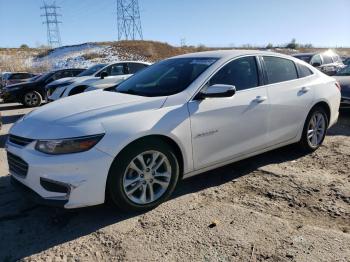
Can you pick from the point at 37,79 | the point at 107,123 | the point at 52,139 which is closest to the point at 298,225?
the point at 107,123

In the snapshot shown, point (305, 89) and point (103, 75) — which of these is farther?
point (103, 75)

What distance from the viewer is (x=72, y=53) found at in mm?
45188

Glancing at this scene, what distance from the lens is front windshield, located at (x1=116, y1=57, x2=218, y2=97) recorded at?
14.4 ft

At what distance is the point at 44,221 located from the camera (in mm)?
3836

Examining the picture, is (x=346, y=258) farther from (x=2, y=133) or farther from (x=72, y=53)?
(x=72, y=53)

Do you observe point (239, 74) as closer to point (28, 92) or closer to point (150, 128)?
point (150, 128)

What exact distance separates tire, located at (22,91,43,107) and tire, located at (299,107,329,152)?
36.6 ft

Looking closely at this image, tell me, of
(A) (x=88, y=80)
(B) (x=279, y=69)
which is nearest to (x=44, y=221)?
(B) (x=279, y=69)

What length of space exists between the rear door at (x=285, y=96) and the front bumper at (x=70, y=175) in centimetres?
244

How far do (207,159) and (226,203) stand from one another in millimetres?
531

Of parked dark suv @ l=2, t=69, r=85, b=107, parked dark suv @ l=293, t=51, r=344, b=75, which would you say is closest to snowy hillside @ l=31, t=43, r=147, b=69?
parked dark suv @ l=2, t=69, r=85, b=107

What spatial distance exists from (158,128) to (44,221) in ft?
4.81

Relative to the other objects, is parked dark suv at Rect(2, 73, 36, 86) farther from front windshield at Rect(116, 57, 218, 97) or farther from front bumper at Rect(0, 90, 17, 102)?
front windshield at Rect(116, 57, 218, 97)

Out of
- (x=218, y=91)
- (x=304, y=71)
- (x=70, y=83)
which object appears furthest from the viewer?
(x=70, y=83)
